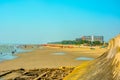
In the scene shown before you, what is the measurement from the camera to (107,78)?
5.67 metres

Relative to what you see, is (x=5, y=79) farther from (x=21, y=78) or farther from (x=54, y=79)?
(x=54, y=79)

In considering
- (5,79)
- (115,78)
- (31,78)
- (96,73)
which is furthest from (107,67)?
(5,79)

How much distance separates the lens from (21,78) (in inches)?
476

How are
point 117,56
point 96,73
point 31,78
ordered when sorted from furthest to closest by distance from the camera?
point 31,78 → point 96,73 → point 117,56

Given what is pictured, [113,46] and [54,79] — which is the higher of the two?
[113,46]

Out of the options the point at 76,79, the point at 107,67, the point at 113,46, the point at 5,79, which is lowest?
the point at 5,79

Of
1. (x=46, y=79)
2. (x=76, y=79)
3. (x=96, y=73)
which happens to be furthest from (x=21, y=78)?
(x=96, y=73)

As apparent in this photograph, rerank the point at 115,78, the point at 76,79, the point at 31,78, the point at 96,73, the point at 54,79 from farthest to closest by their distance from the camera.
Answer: the point at 31,78
the point at 54,79
the point at 76,79
the point at 96,73
the point at 115,78

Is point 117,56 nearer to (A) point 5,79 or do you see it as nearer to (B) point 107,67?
(B) point 107,67

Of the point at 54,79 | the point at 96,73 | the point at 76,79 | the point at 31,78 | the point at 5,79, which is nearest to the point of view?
the point at 96,73

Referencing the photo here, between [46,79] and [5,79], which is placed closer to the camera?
[46,79]

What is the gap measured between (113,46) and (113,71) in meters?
1.24

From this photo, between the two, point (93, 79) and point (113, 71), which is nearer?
point (113, 71)

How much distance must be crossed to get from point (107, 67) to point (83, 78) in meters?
0.92
